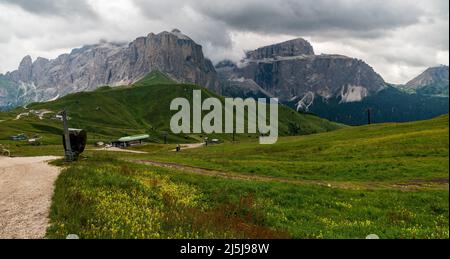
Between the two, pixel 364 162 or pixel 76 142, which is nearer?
pixel 76 142

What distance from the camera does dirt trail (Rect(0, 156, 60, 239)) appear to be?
18.0m

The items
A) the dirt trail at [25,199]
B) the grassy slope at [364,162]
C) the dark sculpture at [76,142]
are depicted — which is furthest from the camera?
the grassy slope at [364,162]

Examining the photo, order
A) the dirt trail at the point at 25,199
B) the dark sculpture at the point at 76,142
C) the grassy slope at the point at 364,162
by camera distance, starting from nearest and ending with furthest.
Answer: the dirt trail at the point at 25,199 → the dark sculpture at the point at 76,142 → the grassy slope at the point at 364,162

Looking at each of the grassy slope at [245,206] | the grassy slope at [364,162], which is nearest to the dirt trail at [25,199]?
the grassy slope at [245,206]

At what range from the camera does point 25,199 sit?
2411cm

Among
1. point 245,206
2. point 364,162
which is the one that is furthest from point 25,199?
point 364,162

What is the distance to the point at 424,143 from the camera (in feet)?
223

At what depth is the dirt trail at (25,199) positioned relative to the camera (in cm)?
1797

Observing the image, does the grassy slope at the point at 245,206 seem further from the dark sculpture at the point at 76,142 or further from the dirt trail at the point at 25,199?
the dark sculpture at the point at 76,142

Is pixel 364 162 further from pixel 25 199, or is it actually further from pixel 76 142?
pixel 25 199

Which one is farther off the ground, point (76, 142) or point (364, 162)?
point (76, 142)
